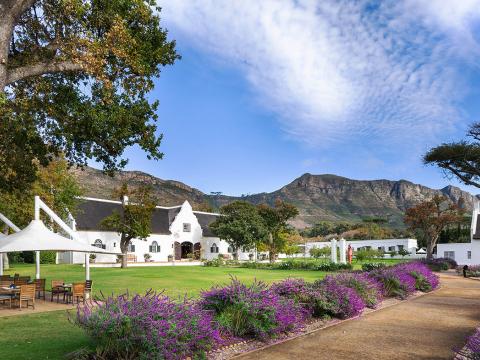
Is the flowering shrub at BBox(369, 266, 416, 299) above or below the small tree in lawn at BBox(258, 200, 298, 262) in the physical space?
below

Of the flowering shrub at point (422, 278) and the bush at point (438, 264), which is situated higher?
the flowering shrub at point (422, 278)

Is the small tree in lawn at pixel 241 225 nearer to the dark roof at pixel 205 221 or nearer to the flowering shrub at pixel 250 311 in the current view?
the dark roof at pixel 205 221

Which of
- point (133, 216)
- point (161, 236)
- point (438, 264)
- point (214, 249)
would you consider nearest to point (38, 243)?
point (133, 216)

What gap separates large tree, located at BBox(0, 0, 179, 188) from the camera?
1333 cm

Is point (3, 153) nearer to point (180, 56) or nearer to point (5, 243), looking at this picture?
point (5, 243)

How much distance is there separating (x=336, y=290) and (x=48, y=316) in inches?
331

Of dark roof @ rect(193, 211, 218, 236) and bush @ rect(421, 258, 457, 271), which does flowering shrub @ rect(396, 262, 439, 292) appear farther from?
dark roof @ rect(193, 211, 218, 236)

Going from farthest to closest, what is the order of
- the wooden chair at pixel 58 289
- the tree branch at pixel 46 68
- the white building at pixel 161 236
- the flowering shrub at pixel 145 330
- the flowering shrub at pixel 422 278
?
the white building at pixel 161 236 → the flowering shrub at pixel 422 278 → the wooden chair at pixel 58 289 → the tree branch at pixel 46 68 → the flowering shrub at pixel 145 330

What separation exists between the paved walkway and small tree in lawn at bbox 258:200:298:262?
39.9m

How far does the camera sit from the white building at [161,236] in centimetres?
4884

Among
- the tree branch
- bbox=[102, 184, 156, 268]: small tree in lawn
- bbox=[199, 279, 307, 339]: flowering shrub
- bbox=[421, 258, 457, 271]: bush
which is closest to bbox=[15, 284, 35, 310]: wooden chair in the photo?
the tree branch

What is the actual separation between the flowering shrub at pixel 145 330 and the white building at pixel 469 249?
42.7 meters

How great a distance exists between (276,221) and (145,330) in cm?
4935

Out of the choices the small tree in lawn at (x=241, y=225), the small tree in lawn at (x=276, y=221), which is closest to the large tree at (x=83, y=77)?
the small tree in lawn at (x=241, y=225)
